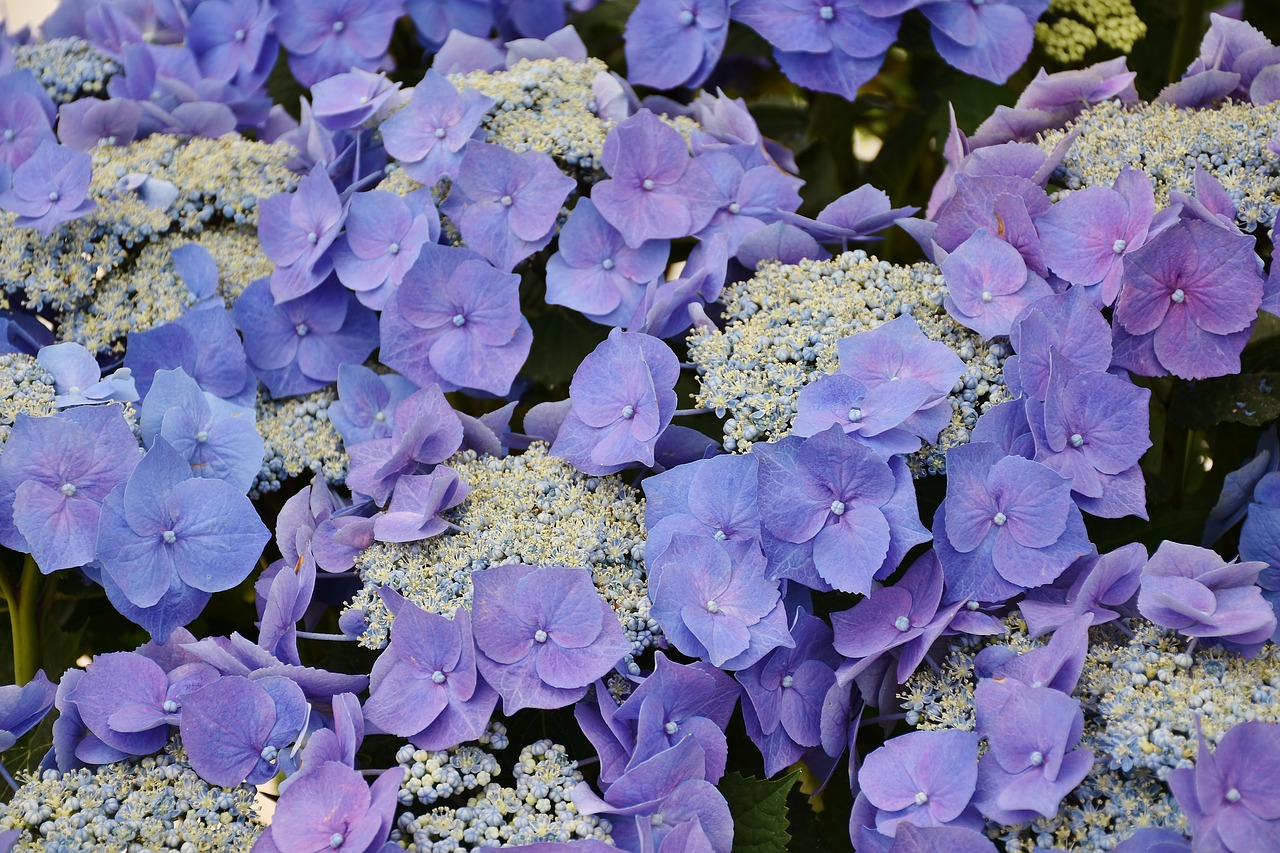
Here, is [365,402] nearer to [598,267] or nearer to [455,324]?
[455,324]

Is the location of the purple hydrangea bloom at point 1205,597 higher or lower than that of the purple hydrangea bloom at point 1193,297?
lower

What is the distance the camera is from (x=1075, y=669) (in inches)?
23.2

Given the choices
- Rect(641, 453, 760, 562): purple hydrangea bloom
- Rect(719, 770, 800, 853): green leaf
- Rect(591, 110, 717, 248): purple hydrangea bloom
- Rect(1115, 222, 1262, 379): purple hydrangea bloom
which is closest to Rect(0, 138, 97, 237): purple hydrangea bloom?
Rect(591, 110, 717, 248): purple hydrangea bloom

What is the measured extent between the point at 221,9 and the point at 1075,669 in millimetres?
850

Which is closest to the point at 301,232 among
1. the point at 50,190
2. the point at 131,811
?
the point at 50,190

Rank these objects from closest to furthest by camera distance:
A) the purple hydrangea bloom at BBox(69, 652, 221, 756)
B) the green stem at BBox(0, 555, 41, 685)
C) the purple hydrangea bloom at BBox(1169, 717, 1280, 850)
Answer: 1. the purple hydrangea bloom at BBox(1169, 717, 1280, 850)
2. the purple hydrangea bloom at BBox(69, 652, 221, 756)
3. the green stem at BBox(0, 555, 41, 685)

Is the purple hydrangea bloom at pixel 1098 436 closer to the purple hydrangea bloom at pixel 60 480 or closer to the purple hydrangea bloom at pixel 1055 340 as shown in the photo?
the purple hydrangea bloom at pixel 1055 340

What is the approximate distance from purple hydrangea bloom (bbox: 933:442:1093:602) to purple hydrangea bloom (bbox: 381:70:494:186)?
1.34 feet

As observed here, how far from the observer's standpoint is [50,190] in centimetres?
81

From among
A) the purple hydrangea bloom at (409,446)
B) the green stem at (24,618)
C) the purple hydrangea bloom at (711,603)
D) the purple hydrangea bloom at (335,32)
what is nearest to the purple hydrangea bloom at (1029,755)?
the purple hydrangea bloom at (711,603)

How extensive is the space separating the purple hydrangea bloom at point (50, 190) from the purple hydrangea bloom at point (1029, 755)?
660 millimetres

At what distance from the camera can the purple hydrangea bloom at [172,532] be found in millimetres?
Result: 671

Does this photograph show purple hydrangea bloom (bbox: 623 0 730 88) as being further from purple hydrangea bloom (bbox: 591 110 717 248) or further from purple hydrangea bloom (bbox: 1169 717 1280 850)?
purple hydrangea bloom (bbox: 1169 717 1280 850)

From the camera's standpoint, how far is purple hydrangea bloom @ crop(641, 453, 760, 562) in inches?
26.0
